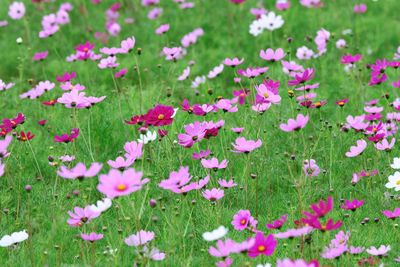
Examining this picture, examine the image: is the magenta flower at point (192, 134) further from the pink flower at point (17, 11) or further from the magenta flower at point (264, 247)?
the pink flower at point (17, 11)

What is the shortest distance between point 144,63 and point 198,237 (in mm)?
2331

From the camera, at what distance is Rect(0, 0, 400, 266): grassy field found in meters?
2.50

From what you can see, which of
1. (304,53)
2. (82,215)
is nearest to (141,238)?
(82,215)

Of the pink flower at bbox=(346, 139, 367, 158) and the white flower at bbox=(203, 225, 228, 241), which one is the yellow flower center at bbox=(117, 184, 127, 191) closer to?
the white flower at bbox=(203, 225, 228, 241)

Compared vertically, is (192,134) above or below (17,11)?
above

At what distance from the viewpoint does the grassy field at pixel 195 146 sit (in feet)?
8.20

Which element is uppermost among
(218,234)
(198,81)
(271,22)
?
(218,234)

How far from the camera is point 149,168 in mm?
3125

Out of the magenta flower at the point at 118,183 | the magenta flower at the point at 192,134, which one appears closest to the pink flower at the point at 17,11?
the magenta flower at the point at 192,134

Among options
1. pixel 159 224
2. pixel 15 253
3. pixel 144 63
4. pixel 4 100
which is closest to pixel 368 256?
pixel 159 224

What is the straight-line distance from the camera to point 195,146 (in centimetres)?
340

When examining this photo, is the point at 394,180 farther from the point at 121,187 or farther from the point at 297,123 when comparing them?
the point at 121,187

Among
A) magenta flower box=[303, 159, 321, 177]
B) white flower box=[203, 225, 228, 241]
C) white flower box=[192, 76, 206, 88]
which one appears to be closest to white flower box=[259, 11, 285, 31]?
white flower box=[192, 76, 206, 88]

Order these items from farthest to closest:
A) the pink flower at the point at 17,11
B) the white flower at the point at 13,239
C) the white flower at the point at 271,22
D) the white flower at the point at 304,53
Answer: the pink flower at the point at 17,11 → the white flower at the point at 271,22 → the white flower at the point at 304,53 → the white flower at the point at 13,239
